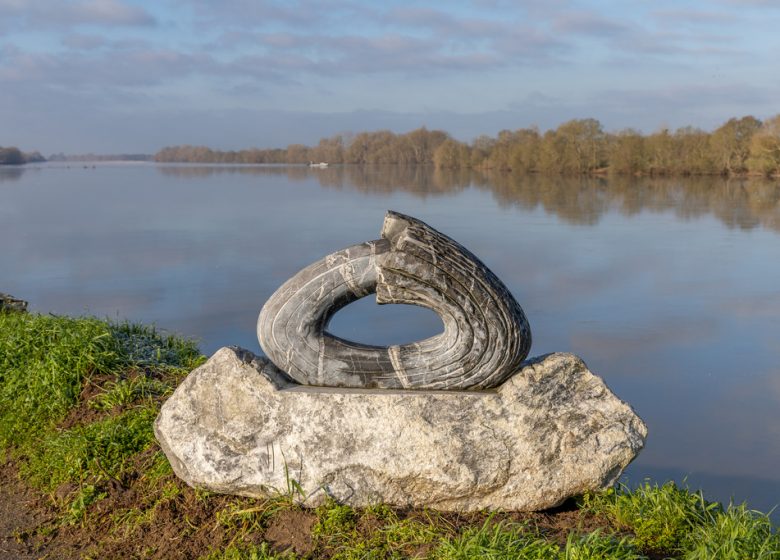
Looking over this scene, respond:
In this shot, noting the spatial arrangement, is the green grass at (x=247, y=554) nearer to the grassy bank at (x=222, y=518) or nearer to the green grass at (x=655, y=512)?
the grassy bank at (x=222, y=518)

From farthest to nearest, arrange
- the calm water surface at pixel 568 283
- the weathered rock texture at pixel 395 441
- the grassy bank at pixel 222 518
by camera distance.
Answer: the calm water surface at pixel 568 283
the weathered rock texture at pixel 395 441
the grassy bank at pixel 222 518

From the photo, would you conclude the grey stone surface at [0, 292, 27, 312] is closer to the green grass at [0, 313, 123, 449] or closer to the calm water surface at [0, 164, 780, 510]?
the calm water surface at [0, 164, 780, 510]

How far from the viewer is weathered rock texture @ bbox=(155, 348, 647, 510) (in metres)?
3.94

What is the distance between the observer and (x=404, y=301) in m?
4.26

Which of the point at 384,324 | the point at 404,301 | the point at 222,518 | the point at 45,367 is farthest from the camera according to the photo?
the point at 384,324

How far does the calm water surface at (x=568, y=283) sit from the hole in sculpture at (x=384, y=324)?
0.03 metres

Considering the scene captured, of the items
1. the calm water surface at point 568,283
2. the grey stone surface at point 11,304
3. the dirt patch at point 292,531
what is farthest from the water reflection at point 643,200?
the dirt patch at point 292,531

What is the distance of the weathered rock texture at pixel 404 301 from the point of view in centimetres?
414

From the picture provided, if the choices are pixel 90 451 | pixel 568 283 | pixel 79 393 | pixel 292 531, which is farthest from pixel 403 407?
pixel 568 283

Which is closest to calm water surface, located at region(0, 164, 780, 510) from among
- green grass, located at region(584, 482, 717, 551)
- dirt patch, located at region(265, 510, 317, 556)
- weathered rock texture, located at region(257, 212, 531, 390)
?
green grass, located at region(584, 482, 717, 551)

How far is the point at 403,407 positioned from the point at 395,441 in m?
0.18

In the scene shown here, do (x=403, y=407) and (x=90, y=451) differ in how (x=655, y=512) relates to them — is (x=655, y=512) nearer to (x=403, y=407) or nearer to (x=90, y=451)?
(x=403, y=407)

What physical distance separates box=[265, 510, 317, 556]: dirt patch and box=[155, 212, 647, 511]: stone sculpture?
0.41ft

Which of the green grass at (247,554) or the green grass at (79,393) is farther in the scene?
the green grass at (79,393)
